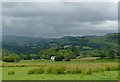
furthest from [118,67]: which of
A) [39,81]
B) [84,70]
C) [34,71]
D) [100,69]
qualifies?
[39,81]

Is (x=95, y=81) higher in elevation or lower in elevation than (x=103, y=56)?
higher

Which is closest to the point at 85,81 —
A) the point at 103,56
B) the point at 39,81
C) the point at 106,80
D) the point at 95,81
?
the point at 95,81

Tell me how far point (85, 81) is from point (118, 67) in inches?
384

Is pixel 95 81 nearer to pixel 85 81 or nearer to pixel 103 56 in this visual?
pixel 85 81

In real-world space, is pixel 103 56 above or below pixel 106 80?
below

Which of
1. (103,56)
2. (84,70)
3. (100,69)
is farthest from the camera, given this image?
(103,56)

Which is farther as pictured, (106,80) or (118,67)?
(118,67)

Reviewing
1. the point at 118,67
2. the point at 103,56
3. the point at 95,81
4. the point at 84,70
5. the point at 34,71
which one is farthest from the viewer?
the point at 103,56

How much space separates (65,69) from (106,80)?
537cm

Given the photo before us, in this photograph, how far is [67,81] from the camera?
12.5 metres

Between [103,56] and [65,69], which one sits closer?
[65,69]

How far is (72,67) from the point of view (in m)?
17.3

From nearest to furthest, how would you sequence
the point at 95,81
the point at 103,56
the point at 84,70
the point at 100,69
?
the point at 95,81 → the point at 84,70 → the point at 100,69 → the point at 103,56

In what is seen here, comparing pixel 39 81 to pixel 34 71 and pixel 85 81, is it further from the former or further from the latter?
pixel 34 71
